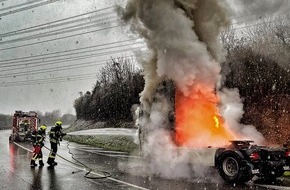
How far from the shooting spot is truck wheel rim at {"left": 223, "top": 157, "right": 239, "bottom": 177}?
29.1 feet

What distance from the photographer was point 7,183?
30.0ft

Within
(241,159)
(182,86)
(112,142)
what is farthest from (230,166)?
(112,142)

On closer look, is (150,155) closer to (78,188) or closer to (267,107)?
(78,188)

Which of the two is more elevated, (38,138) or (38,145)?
A: (38,138)

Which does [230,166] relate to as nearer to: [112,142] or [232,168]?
[232,168]

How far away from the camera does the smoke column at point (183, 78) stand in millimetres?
11062

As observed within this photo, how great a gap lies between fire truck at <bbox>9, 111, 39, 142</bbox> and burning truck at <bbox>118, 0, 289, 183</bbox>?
19.5 metres

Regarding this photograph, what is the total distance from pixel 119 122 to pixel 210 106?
989 inches

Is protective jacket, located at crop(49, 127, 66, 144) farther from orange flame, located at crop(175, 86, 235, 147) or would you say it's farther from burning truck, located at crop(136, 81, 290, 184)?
burning truck, located at crop(136, 81, 290, 184)

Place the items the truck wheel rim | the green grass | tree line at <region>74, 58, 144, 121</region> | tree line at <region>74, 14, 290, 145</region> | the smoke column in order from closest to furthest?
the truck wheel rim
the smoke column
tree line at <region>74, 14, 290, 145</region>
the green grass
tree line at <region>74, 58, 144, 121</region>

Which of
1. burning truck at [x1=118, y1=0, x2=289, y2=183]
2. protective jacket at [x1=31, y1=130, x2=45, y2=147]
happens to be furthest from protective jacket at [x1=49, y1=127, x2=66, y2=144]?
burning truck at [x1=118, y1=0, x2=289, y2=183]

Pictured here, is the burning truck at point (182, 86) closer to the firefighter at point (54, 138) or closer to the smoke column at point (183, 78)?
the smoke column at point (183, 78)

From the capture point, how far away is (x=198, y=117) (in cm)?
1179

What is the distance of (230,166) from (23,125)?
25.8 meters
